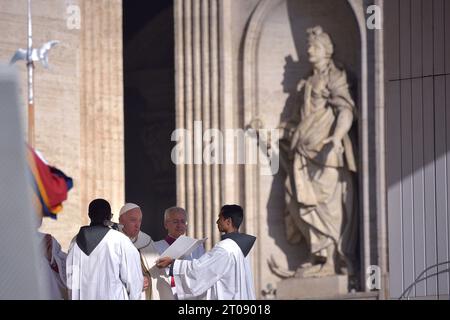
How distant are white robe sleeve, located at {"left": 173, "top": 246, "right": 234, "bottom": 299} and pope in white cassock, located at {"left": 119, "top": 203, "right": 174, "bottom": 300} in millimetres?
356

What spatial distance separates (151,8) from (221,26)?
10.9 feet

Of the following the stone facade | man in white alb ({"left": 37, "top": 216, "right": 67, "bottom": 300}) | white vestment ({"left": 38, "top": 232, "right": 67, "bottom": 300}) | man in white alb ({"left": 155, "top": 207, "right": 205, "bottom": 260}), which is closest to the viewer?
white vestment ({"left": 38, "top": 232, "right": 67, "bottom": 300})

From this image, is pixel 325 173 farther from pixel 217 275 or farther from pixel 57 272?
pixel 217 275

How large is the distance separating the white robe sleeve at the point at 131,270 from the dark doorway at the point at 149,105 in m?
7.69

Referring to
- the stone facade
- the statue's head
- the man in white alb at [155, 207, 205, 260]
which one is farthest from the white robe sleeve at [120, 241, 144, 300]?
the statue's head

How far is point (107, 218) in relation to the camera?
837cm

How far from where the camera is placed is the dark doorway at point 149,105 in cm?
1622

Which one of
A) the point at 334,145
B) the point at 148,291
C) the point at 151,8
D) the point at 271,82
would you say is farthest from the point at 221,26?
the point at 148,291

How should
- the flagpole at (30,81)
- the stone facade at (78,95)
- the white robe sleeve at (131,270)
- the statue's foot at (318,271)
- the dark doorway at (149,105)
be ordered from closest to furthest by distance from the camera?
the white robe sleeve at (131,270) → the flagpole at (30,81) → the stone facade at (78,95) → the statue's foot at (318,271) → the dark doorway at (149,105)

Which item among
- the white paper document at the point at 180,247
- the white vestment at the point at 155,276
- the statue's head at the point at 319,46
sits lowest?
the white vestment at the point at 155,276

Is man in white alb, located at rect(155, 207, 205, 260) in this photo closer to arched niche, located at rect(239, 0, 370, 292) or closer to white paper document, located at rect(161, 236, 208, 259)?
white paper document, located at rect(161, 236, 208, 259)

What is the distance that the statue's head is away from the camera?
1314 cm

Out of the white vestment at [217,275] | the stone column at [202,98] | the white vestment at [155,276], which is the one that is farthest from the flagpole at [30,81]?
the white vestment at [217,275]

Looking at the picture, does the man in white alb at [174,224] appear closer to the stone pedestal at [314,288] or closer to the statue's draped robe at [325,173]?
the stone pedestal at [314,288]
